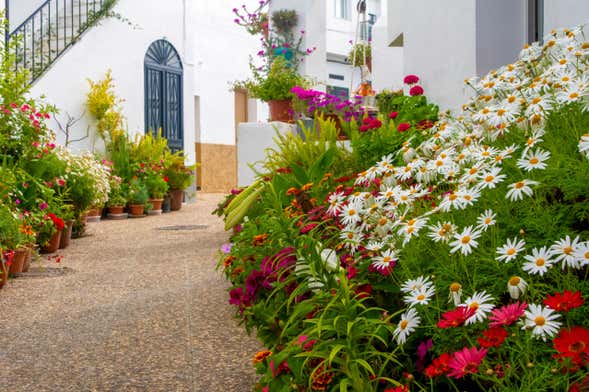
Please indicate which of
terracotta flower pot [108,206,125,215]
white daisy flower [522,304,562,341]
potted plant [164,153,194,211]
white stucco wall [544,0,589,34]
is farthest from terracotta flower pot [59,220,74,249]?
white daisy flower [522,304,562,341]

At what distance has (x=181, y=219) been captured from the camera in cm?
872

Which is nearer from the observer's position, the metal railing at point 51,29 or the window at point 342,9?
the metal railing at point 51,29

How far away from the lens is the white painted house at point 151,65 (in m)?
9.38

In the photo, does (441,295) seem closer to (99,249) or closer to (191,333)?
(191,333)

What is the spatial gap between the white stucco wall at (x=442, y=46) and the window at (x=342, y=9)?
10330 mm

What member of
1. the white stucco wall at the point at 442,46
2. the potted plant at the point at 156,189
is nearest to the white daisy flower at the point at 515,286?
the white stucco wall at the point at 442,46

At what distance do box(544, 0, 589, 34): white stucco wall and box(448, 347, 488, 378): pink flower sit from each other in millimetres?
2998

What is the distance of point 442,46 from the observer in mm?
4875

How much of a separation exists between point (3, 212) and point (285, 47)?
732 cm

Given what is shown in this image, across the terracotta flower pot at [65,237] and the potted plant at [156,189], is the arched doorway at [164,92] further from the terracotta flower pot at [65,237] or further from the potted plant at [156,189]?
the terracotta flower pot at [65,237]

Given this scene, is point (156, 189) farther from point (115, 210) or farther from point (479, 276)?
point (479, 276)

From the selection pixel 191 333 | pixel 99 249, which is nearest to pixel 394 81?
pixel 99 249

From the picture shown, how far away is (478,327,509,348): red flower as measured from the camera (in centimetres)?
113

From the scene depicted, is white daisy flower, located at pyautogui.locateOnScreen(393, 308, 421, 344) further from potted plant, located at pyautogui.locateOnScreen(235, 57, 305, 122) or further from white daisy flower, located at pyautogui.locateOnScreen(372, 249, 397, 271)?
potted plant, located at pyautogui.locateOnScreen(235, 57, 305, 122)
